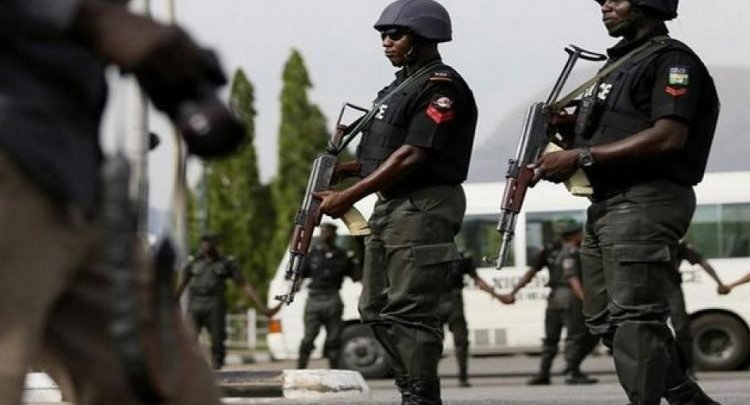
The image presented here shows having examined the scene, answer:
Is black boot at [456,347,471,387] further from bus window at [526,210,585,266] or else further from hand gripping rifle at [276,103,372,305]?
hand gripping rifle at [276,103,372,305]

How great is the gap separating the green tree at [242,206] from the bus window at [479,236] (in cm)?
2346

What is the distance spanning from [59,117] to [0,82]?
13cm

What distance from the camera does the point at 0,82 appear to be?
3.95 meters

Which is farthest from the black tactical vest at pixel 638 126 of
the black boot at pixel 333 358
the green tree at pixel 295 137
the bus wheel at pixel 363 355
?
the green tree at pixel 295 137

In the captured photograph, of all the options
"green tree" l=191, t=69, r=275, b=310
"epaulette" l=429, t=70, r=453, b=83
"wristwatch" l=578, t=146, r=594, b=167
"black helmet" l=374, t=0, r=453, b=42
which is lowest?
"wristwatch" l=578, t=146, r=594, b=167

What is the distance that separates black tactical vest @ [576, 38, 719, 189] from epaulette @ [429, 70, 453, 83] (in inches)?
40.4

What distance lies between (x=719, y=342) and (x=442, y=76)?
14.6 m

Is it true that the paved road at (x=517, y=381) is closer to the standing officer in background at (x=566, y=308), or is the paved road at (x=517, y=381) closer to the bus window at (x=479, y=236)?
the standing officer in background at (x=566, y=308)

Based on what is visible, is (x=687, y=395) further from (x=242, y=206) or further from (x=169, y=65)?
(x=242, y=206)

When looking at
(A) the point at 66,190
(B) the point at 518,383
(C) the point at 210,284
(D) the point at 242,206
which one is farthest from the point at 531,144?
(D) the point at 242,206

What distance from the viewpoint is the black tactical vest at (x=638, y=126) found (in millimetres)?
7500

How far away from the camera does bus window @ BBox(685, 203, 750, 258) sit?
76.2 feet

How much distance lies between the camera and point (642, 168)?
24.6ft

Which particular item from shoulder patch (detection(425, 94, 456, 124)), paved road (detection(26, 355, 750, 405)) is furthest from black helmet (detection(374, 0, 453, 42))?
paved road (detection(26, 355, 750, 405))
